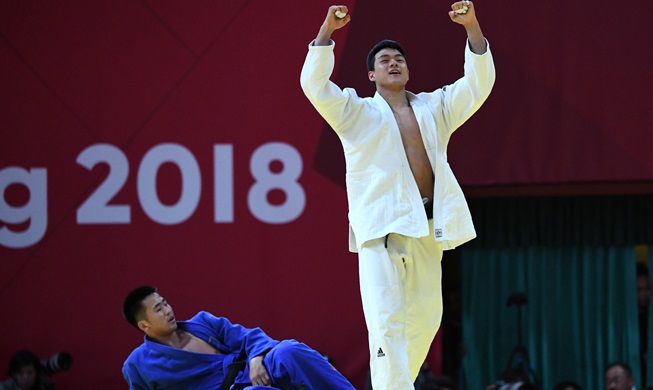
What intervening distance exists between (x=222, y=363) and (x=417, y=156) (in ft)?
3.88

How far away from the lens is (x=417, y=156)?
16.2ft

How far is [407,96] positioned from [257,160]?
7.35 ft

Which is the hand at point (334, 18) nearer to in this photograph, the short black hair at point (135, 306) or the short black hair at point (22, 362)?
the short black hair at point (135, 306)

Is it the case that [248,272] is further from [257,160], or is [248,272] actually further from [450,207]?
[450,207]

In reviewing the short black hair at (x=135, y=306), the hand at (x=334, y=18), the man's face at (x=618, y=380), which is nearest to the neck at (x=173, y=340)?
the short black hair at (x=135, y=306)

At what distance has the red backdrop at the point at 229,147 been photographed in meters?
7.05

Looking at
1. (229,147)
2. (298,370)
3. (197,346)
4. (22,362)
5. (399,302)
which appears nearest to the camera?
(298,370)

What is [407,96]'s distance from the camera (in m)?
5.12

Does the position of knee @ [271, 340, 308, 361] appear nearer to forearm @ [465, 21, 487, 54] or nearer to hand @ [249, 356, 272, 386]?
hand @ [249, 356, 272, 386]

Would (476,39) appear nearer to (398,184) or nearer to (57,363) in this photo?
(398,184)

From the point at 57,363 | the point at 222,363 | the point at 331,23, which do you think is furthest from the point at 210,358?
the point at 57,363

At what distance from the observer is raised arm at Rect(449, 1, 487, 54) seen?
4.79 metres

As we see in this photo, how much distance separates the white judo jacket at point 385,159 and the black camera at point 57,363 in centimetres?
264

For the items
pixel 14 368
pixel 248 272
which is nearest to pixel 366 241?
pixel 248 272
